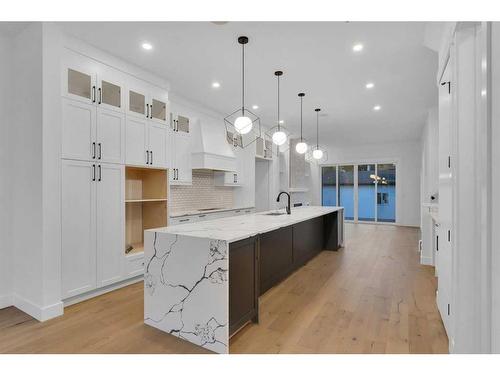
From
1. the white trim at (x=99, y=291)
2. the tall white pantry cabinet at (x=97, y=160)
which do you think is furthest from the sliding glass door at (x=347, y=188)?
the white trim at (x=99, y=291)

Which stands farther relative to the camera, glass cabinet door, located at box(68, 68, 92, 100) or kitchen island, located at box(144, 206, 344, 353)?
glass cabinet door, located at box(68, 68, 92, 100)

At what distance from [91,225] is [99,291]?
80 cm

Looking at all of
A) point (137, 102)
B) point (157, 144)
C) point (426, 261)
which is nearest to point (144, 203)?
point (157, 144)

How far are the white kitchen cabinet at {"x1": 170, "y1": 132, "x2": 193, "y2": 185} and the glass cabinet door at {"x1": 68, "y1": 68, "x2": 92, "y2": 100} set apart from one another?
4.71ft

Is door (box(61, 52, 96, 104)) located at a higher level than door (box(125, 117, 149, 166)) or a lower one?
higher

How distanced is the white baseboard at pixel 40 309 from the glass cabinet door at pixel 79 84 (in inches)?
84.3

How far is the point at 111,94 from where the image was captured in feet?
10.9

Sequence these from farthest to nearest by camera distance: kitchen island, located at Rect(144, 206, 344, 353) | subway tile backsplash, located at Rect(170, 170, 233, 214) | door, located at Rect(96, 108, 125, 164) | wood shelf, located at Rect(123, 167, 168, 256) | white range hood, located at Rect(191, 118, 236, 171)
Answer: subway tile backsplash, located at Rect(170, 170, 233, 214), white range hood, located at Rect(191, 118, 236, 171), wood shelf, located at Rect(123, 167, 168, 256), door, located at Rect(96, 108, 125, 164), kitchen island, located at Rect(144, 206, 344, 353)

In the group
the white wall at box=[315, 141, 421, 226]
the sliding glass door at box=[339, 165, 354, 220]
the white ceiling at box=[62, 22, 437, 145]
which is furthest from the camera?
the sliding glass door at box=[339, 165, 354, 220]

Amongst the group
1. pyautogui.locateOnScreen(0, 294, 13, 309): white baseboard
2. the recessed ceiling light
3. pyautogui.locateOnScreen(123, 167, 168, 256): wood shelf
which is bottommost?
pyautogui.locateOnScreen(0, 294, 13, 309): white baseboard

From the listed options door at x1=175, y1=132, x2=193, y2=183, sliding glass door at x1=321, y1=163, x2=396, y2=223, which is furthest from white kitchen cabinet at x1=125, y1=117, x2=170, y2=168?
sliding glass door at x1=321, y1=163, x2=396, y2=223

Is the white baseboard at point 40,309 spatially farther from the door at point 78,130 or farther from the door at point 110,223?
the door at point 78,130

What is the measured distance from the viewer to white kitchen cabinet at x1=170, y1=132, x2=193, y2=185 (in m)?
4.38

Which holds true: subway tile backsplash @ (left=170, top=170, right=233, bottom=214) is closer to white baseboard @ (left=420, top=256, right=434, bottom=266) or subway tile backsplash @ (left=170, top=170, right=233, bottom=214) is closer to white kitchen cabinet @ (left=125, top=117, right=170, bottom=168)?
white kitchen cabinet @ (left=125, top=117, right=170, bottom=168)
